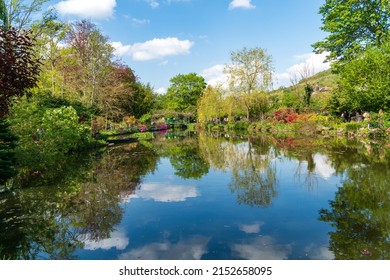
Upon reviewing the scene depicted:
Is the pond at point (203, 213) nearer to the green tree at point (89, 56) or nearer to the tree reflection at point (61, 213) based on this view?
the tree reflection at point (61, 213)

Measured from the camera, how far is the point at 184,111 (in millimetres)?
65000

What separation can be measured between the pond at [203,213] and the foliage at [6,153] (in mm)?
460

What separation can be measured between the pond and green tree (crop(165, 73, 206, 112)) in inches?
2183

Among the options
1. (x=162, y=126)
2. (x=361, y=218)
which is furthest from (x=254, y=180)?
(x=162, y=126)

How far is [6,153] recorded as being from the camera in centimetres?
1090

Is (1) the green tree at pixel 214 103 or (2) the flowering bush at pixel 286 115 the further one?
(1) the green tree at pixel 214 103

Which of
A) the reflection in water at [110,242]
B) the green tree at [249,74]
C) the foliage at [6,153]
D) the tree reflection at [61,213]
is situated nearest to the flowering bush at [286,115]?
the green tree at [249,74]

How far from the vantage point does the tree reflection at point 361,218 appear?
191 inches

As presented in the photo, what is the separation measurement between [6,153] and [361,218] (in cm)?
1127

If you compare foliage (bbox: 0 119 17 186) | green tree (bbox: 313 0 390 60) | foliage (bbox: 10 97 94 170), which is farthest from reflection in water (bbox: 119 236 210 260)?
green tree (bbox: 313 0 390 60)

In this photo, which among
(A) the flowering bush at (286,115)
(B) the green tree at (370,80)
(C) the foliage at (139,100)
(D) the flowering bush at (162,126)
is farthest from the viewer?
(D) the flowering bush at (162,126)

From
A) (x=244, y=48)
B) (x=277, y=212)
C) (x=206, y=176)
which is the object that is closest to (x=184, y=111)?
(x=244, y=48)

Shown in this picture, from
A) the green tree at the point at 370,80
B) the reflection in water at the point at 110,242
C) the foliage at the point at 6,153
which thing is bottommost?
the reflection in water at the point at 110,242

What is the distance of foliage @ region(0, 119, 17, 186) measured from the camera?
1063 cm
